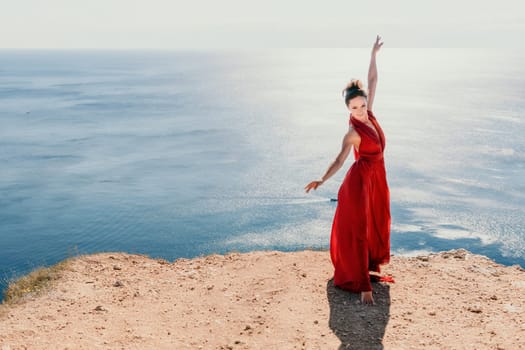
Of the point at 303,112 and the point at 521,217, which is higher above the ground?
the point at 303,112

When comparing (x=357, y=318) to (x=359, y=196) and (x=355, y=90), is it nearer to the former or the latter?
(x=359, y=196)

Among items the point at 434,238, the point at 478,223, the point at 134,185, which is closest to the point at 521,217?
the point at 478,223

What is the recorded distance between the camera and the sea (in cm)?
3806

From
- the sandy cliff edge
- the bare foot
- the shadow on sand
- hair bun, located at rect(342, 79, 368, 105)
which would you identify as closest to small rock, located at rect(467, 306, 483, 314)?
the sandy cliff edge

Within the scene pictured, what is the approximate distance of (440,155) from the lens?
65.0 metres

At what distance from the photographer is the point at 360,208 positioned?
7.04 meters

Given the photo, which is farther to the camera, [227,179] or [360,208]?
[227,179]

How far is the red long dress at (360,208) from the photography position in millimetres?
7035

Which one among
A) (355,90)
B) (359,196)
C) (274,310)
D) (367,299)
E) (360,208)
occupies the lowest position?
(274,310)

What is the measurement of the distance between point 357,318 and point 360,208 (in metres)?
1.66

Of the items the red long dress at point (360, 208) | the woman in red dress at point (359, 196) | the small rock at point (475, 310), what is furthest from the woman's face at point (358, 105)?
the small rock at point (475, 310)

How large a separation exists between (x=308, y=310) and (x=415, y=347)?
1.70 meters

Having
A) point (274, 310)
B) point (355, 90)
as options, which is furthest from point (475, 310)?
point (355, 90)

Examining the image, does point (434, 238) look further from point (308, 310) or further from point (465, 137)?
point (465, 137)
